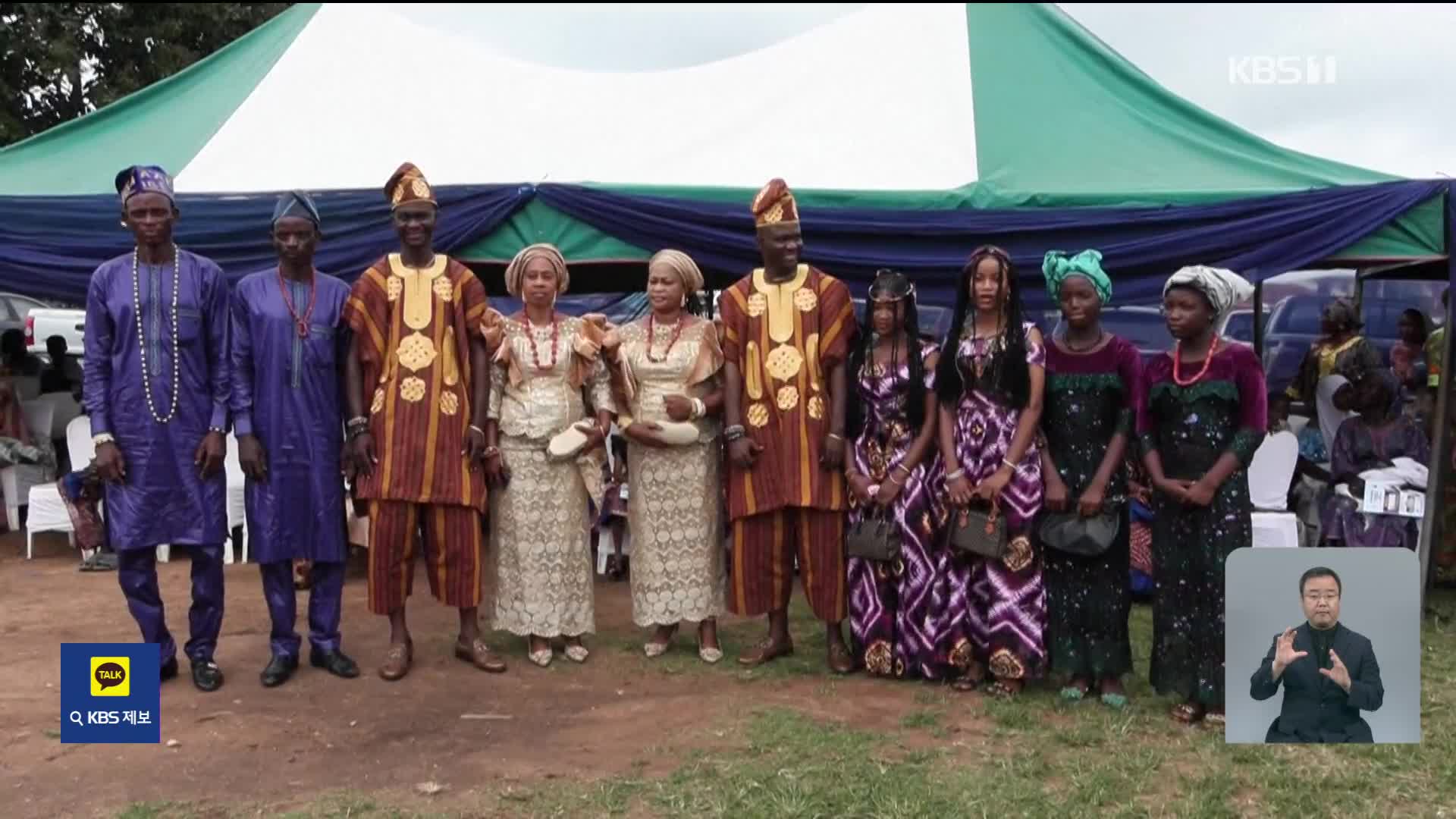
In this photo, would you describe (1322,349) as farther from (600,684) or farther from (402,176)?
(402,176)

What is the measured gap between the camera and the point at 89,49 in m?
15.2

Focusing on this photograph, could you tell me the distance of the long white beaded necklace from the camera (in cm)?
418

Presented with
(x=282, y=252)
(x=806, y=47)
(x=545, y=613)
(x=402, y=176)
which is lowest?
(x=545, y=613)

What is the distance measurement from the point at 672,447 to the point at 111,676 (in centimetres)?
212

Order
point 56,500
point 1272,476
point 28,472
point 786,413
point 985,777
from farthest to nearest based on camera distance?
1. point 28,472
2. point 56,500
3. point 1272,476
4. point 786,413
5. point 985,777

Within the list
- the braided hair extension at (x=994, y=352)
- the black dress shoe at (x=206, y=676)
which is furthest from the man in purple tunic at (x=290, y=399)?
the braided hair extension at (x=994, y=352)

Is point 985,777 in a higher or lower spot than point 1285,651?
lower

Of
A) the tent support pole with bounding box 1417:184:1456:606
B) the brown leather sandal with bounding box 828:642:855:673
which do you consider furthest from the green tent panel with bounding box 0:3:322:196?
the tent support pole with bounding box 1417:184:1456:606

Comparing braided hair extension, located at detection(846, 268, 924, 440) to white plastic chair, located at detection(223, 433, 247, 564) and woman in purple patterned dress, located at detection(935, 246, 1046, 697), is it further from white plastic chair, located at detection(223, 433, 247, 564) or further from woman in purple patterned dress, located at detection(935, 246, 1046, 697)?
white plastic chair, located at detection(223, 433, 247, 564)

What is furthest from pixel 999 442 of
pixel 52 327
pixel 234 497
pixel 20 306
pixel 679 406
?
pixel 52 327

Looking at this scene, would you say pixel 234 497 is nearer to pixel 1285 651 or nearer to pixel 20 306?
pixel 1285 651

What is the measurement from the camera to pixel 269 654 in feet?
16.2

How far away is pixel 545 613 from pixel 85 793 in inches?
68.7

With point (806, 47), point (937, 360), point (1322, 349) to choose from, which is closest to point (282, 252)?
point (937, 360)
